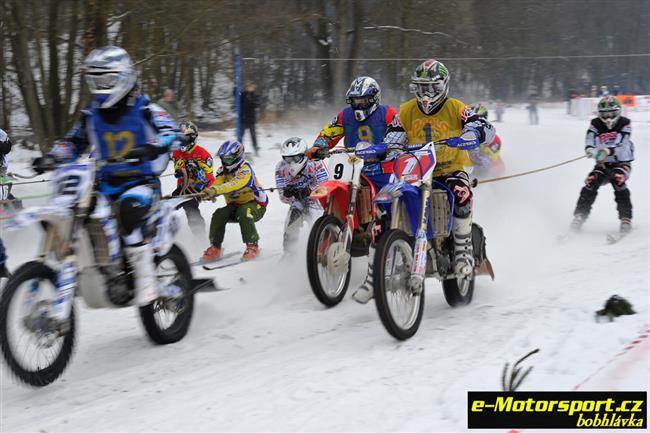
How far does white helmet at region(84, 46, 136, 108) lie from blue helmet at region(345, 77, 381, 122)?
3114mm

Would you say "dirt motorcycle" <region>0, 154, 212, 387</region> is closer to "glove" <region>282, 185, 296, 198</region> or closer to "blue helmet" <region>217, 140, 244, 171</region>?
"glove" <region>282, 185, 296, 198</region>

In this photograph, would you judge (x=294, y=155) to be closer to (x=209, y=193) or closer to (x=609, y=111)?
(x=209, y=193)

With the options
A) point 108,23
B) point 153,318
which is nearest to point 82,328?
point 153,318

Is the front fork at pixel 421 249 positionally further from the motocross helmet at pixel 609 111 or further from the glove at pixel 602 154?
the motocross helmet at pixel 609 111

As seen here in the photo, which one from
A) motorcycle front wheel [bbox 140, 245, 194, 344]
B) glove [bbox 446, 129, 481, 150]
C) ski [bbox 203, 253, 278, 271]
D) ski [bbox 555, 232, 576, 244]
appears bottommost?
ski [bbox 555, 232, 576, 244]

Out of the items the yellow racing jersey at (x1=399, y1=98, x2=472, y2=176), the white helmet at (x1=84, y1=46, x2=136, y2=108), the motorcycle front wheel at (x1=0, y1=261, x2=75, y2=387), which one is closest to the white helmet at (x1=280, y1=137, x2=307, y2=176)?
the yellow racing jersey at (x1=399, y1=98, x2=472, y2=176)

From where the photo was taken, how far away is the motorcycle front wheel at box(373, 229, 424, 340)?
561 cm

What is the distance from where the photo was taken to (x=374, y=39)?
2973 centimetres

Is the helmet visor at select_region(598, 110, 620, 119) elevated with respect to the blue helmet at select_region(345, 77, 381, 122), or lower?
lower

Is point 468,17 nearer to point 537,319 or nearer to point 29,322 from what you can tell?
point 537,319

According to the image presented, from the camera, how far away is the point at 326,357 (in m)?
5.67

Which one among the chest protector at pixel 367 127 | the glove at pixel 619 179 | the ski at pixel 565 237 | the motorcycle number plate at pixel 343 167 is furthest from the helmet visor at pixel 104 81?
the glove at pixel 619 179

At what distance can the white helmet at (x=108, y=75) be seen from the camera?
554 centimetres

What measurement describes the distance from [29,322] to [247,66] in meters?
20.1
